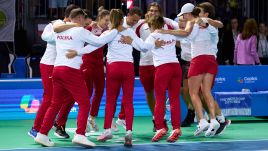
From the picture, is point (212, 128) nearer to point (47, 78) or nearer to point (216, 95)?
point (216, 95)

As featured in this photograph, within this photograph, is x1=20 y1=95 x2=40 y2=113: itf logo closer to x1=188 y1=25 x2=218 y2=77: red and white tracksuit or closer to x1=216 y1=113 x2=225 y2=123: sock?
x1=188 y1=25 x2=218 y2=77: red and white tracksuit

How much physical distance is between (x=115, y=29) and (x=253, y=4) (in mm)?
9168

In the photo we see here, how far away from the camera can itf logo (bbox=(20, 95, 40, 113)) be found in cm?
1338

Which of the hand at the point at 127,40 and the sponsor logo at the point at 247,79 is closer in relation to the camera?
the hand at the point at 127,40

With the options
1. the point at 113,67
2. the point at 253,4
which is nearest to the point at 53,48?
the point at 113,67

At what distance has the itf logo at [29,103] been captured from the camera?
1338cm

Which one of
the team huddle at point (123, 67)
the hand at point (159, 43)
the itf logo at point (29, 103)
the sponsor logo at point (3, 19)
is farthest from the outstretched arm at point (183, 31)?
the sponsor logo at point (3, 19)

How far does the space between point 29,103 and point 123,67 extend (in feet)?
12.5

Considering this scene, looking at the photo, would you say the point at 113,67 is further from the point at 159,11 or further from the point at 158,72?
the point at 159,11

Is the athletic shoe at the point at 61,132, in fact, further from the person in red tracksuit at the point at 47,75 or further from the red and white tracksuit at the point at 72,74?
the red and white tracksuit at the point at 72,74

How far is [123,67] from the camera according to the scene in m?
10.0

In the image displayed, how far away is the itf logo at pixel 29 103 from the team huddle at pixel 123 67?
2234 mm

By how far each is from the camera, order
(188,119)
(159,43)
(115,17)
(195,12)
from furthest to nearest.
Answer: (188,119) < (195,12) < (159,43) < (115,17)

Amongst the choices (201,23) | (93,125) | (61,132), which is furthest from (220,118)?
(61,132)
